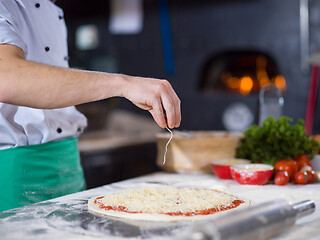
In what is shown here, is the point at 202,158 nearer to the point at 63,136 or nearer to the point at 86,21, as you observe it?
the point at 63,136

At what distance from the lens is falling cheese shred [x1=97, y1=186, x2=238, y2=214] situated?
1.16 m

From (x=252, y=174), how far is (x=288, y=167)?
19 cm

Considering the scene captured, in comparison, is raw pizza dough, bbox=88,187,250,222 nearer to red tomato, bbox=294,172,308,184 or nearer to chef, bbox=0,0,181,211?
chef, bbox=0,0,181,211

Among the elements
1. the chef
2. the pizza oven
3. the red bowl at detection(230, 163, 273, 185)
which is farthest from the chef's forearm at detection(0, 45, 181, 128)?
the pizza oven

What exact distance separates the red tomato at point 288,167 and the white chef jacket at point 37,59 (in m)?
0.84

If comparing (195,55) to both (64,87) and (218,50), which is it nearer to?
(218,50)

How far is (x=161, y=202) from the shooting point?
1205 millimetres

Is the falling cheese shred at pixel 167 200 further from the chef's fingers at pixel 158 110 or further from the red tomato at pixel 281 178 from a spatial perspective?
the red tomato at pixel 281 178

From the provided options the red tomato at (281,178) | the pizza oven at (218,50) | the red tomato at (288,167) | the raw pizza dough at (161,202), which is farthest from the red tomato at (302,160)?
the pizza oven at (218,50)

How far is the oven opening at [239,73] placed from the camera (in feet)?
15.8

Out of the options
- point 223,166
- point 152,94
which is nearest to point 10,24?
point 152,94

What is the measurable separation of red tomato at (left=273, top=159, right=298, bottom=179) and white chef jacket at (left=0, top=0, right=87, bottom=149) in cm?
84

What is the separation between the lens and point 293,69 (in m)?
4.48

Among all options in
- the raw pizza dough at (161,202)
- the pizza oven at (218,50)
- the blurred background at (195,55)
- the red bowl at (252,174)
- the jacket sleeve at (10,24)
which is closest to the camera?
the raw pizza dough at (161,202)
